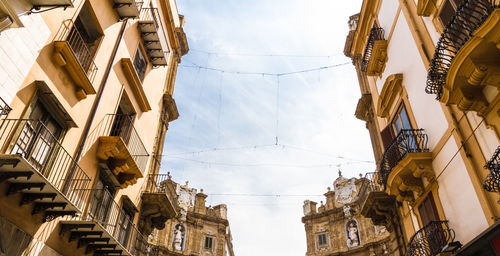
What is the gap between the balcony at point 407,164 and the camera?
10.3 metres

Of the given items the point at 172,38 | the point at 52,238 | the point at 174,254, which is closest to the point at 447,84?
the point at 52,238

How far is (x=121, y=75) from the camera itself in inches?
493

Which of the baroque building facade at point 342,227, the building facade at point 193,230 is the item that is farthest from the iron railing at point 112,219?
the baroque building facade at point 342,227

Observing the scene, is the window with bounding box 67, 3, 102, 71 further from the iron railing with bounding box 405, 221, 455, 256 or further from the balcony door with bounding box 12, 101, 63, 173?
the iron railing with bounding box 405, 221, 455, 256

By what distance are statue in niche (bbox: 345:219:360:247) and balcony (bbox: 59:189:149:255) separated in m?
24.9

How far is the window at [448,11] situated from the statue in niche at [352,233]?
2742 cm

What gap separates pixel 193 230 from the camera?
34.4 meters

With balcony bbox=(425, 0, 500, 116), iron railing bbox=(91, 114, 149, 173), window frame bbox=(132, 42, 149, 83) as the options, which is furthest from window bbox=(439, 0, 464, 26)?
window frame bbox=(132, 42, 149, 83)

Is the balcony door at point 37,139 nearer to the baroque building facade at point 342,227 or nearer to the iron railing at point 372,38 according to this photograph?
the iron railing at point 372,38

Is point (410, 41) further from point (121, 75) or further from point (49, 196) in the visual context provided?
point (49, 196)

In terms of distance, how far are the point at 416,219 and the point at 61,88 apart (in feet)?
37.0

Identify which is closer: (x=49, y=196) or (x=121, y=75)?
(x=49, y=196)

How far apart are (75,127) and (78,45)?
2292mm

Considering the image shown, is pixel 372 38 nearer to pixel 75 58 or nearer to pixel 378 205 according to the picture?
pixel 378 205
